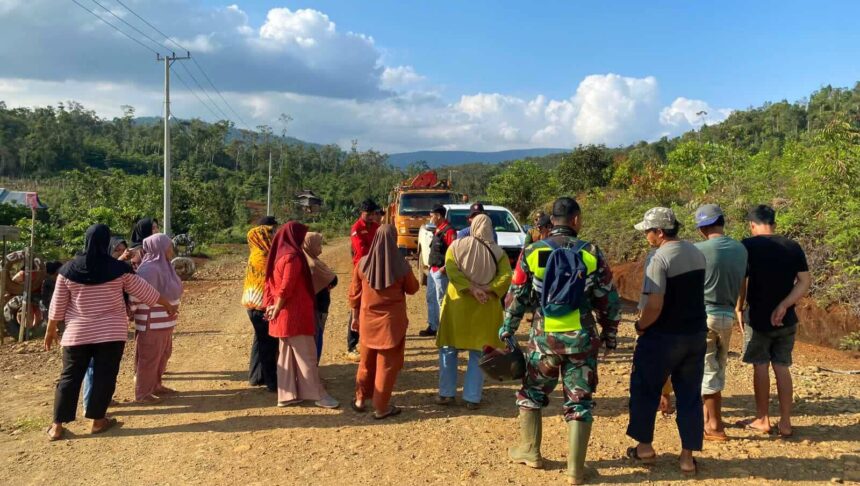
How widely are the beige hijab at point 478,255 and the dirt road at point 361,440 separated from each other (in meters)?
1.26

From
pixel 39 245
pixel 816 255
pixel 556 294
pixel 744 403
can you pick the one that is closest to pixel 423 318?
pixel 744 403

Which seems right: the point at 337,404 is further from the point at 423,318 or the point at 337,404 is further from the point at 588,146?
the point at 588,146

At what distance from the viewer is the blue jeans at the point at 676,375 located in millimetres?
3691

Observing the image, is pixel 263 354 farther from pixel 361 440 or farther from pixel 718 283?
pixel 718 283

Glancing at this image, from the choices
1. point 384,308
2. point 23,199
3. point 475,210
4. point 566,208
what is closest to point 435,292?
point 475,210

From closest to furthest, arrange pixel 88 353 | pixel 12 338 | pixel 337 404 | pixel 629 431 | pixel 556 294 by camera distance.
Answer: pixel 556 294, pixel 629 431, pixel 88 353, pixel 337 404, pixel 12 338

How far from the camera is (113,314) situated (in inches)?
180

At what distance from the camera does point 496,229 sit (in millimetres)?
10688

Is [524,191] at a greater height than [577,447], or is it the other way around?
[524,191]

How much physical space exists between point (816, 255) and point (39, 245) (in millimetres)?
18500

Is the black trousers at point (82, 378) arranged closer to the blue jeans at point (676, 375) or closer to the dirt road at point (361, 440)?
the dirt road at point (361, 440)

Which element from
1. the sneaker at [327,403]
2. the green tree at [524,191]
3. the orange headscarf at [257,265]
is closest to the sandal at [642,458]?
the sneaker at [327,403]

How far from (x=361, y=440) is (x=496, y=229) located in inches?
265

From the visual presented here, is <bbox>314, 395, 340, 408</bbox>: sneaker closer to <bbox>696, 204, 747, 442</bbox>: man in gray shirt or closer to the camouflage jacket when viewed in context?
the camouflage jacket
